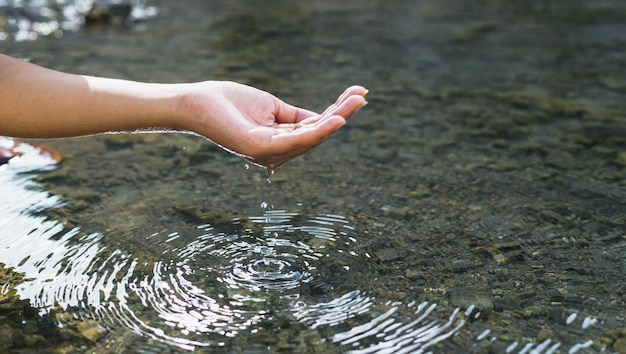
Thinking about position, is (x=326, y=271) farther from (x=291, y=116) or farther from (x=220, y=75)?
(x=220, y=75)

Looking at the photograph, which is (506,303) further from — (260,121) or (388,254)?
(260,121)

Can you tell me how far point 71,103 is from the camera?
9.93 feet

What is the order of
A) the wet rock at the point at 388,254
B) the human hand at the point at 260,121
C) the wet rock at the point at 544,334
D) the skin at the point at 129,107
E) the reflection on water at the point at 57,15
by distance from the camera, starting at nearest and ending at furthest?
the wet rock at the point at 544,334 < the human hand at the point at 260,121 < the skin at the point at 129,107 < the wet rock at the point at 388,254 < the reflection on water at the point at 57,15

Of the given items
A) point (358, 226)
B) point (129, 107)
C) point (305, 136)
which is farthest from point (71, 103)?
point (358, 226)

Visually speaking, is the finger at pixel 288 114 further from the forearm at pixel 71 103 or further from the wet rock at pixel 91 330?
the wet rock at pixel 91 330

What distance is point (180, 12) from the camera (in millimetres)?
10047

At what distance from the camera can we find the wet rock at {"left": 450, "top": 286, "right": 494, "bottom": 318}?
105 inches

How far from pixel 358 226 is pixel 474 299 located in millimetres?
827

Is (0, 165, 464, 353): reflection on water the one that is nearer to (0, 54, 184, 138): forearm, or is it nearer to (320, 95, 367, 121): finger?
(0, 54, 184, 138): forearm

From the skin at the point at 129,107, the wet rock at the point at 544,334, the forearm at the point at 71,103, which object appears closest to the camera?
the wet rock at the point at 544,334

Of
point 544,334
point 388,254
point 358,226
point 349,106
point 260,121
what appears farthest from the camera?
point 358,226

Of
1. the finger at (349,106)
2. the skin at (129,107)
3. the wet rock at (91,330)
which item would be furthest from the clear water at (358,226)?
the finger at (349,106)

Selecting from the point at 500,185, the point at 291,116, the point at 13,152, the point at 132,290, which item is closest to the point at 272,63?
the point at 13,152

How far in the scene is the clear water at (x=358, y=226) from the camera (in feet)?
8.45
